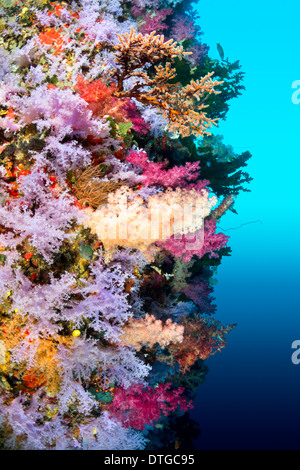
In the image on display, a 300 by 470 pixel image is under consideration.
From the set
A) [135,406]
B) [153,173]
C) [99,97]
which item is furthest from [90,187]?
[135,406]

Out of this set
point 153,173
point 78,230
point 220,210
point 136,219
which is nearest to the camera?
point 136,219

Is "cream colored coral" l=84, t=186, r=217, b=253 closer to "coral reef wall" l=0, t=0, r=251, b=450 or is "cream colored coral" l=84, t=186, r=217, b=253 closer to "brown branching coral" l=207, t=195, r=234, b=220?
"coral reef wall" l=0, t=0, r=251, b=450

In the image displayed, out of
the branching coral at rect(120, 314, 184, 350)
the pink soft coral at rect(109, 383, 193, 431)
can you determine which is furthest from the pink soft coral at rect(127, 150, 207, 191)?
the pink soft coral at rect(109, 383, 193, 431)

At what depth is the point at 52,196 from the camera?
3102 millimetres

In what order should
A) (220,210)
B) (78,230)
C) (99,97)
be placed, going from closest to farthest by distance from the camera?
1. (78,230)
2. (99,97)
3. (220,210)

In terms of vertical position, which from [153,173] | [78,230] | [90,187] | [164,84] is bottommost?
[78,230]

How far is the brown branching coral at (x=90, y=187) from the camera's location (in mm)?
3227

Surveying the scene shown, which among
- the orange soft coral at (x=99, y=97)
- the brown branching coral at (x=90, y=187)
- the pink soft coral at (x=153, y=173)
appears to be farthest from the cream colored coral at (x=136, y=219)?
the orange soft coral at (x=99, y=97)

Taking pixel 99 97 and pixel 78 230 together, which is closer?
pixel 78 230

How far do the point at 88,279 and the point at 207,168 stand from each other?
13.0 ft

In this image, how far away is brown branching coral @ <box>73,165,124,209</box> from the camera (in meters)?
3.23

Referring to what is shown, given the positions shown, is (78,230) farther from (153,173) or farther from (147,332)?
(147,332)

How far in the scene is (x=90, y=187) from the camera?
3238mm

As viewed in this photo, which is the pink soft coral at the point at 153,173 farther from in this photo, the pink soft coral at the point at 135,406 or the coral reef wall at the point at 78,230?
the pink soft coral at the point at 135,406
